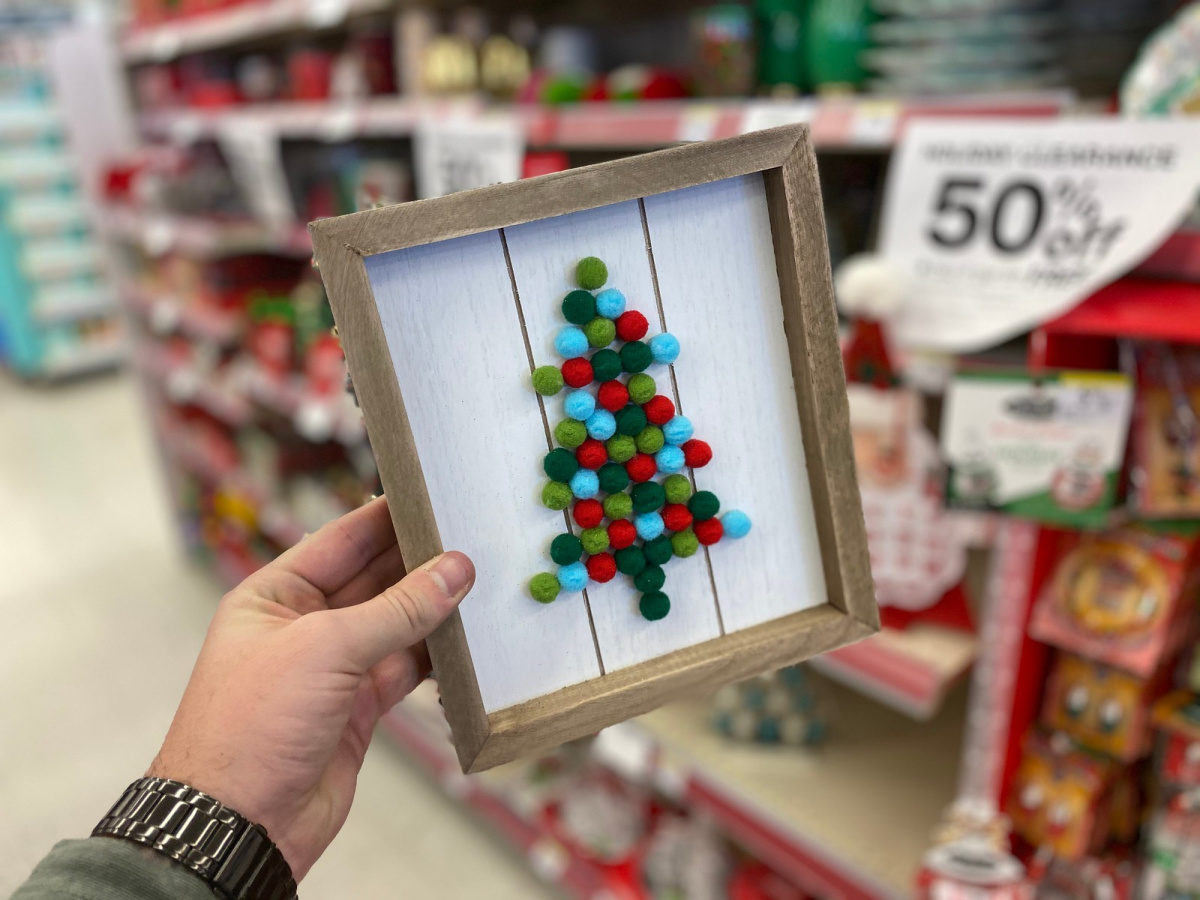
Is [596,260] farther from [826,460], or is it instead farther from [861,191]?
[861,191]

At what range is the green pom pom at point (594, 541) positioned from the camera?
2.17ft

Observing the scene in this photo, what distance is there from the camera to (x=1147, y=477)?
3.30 feet

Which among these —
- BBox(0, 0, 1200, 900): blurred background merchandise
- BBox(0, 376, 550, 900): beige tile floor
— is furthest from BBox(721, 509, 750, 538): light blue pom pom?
BBox(0, 376, 550, 900): beige tile floor

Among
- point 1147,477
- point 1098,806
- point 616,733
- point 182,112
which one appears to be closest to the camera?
point 1147,477

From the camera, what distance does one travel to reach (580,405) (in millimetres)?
633

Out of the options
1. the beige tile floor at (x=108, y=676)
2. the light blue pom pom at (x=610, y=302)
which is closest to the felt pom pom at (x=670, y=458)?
the light blue pom pom at (x=610, y=302)

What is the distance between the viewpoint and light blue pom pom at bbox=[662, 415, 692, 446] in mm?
663

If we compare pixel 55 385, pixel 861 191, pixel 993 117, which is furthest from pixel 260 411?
pixel 55 385

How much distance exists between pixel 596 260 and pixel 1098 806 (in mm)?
1037

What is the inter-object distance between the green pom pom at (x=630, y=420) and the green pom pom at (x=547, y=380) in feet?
0.18

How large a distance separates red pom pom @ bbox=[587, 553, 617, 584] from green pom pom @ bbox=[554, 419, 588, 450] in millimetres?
89

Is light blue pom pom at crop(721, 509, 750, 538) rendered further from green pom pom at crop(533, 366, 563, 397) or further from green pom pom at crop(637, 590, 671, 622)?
green pom pom at crop(533, 366, 563, 397)

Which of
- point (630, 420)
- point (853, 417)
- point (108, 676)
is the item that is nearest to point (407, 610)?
point (630, 420)

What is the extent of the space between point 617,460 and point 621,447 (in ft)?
0.04
